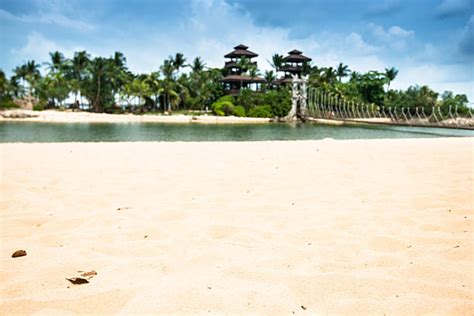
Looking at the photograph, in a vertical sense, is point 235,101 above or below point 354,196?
above

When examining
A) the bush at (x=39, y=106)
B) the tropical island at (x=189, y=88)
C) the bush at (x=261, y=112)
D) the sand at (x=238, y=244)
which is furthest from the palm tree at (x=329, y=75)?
the sand at (x=238, y=244)

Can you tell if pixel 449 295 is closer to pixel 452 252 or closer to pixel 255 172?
pixel 452 252

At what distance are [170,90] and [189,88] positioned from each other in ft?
13.1

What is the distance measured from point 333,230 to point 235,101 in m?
58.4

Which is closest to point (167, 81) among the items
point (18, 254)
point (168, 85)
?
point (168, 85)

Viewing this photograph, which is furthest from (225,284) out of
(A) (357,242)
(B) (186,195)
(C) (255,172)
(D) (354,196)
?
(C) (255,172)

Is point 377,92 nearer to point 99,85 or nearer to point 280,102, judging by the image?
point 280,102

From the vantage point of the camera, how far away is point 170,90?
6166 cm

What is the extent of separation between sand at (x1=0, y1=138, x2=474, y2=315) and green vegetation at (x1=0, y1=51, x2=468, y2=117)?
5350 centimetres

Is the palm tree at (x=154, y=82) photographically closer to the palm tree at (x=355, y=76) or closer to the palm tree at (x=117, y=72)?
the palm tree at (x=117, y=72)

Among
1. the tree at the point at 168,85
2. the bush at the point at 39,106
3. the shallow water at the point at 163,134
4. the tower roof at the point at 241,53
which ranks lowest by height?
the shallow water at the point at 163,134

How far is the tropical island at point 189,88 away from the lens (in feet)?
199

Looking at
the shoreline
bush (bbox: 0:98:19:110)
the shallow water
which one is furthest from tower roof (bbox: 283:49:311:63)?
bush (bbox: 0:98:19:110)

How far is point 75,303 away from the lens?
1818 mm
